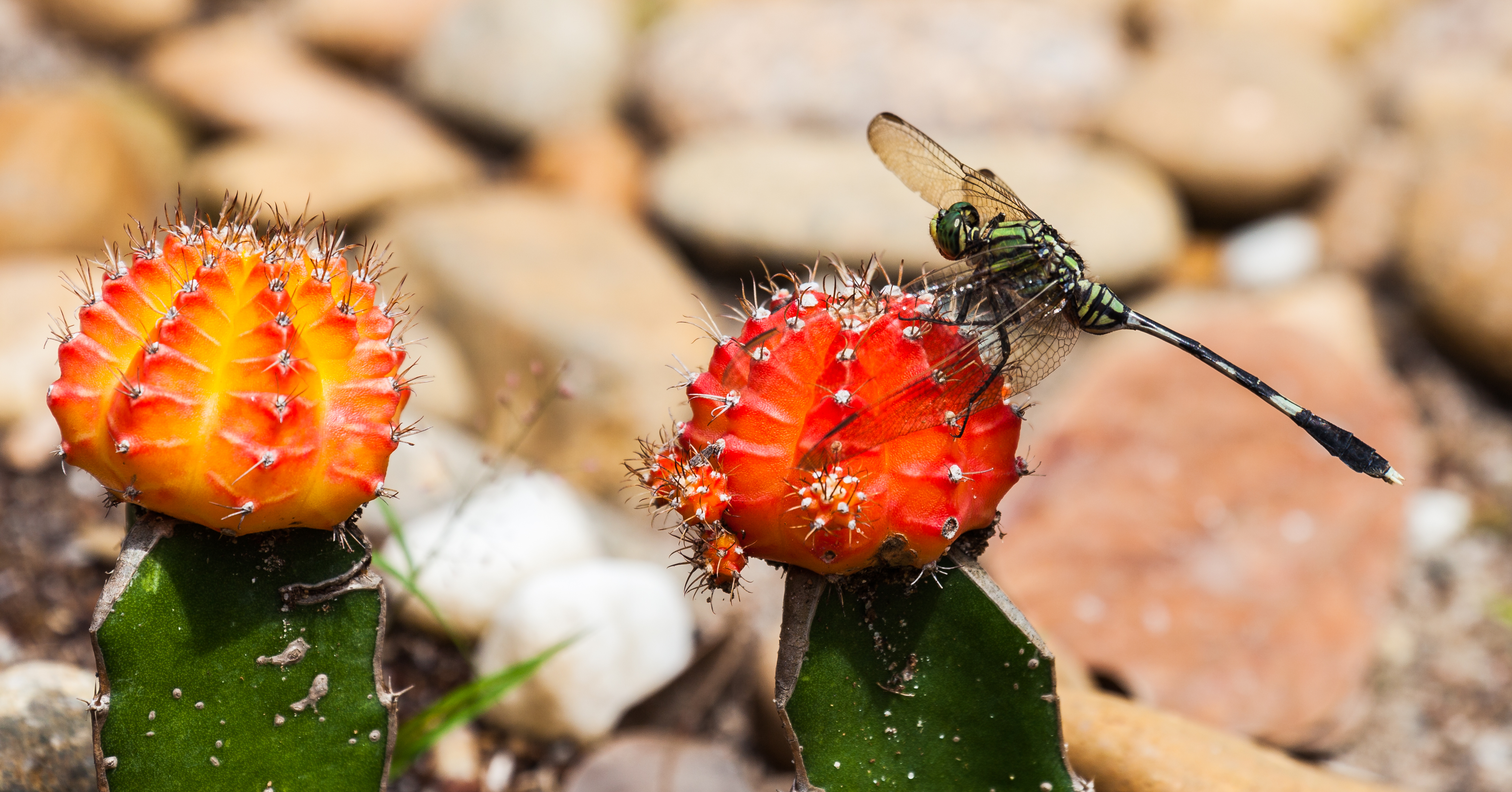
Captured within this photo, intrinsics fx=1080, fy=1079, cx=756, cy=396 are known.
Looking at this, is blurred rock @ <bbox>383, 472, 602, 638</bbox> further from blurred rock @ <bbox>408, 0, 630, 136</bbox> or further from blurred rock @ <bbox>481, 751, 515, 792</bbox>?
blurred rock @ <bbox>408, 0, 630, 136</bbox>

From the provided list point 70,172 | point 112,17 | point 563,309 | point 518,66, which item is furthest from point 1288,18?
point 112,17

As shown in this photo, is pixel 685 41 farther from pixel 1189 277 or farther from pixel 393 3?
pixel 1189 277

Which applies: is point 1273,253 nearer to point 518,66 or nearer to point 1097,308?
point 518,66

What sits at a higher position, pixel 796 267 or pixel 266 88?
pixel 266 88

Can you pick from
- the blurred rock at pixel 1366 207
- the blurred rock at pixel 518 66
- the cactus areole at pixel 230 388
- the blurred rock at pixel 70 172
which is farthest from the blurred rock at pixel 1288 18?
the cactus areole at pixel 230 388

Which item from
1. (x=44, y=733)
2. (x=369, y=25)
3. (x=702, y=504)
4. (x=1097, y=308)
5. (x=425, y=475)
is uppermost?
(x=369, y=25)

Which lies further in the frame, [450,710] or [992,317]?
[450,710]
